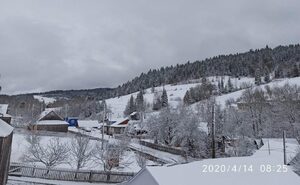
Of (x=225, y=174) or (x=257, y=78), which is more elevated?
(x=257, y=78)

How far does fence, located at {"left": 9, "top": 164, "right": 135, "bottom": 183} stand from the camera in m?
28.3

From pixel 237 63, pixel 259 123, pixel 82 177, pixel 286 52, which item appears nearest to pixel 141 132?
pixel 259 123

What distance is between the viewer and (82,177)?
93.1 feet

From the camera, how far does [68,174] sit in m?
28.5

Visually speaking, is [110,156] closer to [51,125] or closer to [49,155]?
[49,155]

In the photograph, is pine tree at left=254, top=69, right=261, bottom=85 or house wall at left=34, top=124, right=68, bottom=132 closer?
house wall at left=34, top=124, right=68, bottom=132

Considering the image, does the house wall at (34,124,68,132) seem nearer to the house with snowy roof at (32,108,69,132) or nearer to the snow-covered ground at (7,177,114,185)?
the house with snowy roof at (32,108,69,132)

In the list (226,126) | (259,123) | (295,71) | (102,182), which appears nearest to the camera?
(102,182)

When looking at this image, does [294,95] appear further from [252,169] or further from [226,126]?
[252,169]

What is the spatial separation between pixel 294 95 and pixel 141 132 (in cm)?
4141

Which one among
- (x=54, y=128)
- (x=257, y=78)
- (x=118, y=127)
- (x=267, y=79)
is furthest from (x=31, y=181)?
(x=267, y=79)

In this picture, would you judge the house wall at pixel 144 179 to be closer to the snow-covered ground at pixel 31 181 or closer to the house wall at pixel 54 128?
the snow-covered ground at pixel 31 181

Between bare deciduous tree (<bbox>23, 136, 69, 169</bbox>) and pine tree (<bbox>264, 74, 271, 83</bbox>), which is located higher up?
pine tree (<bbox>264, 74, 271, 83</bbox>)

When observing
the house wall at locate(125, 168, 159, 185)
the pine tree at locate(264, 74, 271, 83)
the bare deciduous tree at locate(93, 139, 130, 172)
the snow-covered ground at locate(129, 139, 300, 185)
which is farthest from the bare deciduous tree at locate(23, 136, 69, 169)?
the pine tree at locate(264, 74, 271, 83)
